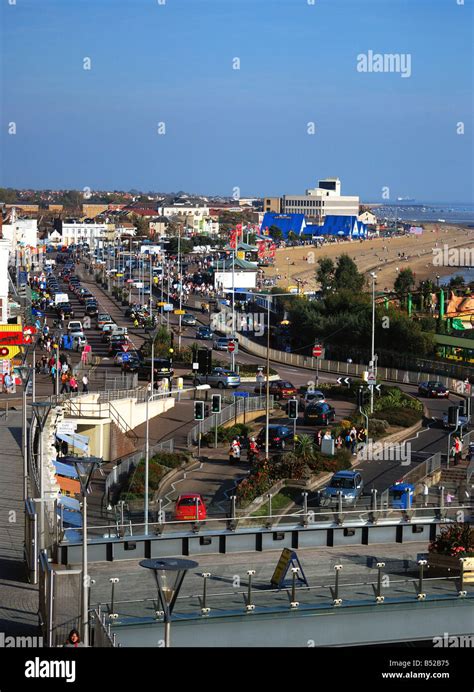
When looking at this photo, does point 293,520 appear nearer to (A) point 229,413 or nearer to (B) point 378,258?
(A) point 229,413

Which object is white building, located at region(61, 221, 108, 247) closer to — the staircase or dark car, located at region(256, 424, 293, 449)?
dark car, located at region(256, 424, 293, 449)

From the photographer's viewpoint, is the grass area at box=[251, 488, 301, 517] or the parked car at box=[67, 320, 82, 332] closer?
the grass area at box=[251, 488, 301, 517]

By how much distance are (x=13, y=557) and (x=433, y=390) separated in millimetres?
26212

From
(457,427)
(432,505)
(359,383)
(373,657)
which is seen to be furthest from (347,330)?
(373,657)

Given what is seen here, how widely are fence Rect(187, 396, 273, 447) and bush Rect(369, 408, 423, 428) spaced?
3.65 metres

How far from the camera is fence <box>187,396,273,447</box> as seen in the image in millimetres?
33938

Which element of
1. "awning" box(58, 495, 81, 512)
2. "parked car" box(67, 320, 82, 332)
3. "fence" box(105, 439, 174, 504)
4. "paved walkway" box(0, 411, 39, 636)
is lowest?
"fence" box(105, 439, 174, 504)

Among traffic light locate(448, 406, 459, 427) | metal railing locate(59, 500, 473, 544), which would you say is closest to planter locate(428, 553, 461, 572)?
metal railing locate(59, 500, 473, 544)

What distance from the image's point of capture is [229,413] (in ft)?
120

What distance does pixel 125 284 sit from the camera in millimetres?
90312

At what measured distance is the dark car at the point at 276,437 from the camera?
32812mm

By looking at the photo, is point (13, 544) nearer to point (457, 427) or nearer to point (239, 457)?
point (239, 457)

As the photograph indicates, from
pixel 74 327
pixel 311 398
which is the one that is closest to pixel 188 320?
pixel 74 327

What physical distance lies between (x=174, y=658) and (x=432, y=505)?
891 cm
